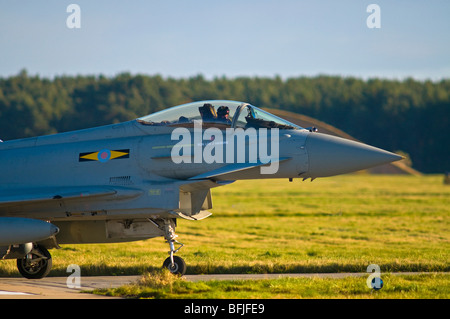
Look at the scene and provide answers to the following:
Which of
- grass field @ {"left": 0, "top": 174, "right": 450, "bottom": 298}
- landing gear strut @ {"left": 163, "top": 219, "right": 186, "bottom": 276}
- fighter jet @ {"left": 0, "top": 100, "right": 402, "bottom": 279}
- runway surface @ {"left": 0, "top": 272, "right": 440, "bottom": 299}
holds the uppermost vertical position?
fighter jet @ {"left": 0, "top": 100, "right": 402, "bottom": 279}

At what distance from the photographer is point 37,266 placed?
12.8 metres

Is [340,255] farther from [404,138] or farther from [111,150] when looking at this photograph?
[404,138]

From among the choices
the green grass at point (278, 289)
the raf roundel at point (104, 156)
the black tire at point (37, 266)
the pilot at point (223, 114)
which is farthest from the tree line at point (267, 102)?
the green grass at point (278, 289)

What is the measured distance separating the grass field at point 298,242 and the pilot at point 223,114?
3.56 metres

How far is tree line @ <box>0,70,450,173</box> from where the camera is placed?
A: 74.8 meters

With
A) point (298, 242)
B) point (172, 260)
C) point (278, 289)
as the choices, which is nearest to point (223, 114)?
point (172, 260)

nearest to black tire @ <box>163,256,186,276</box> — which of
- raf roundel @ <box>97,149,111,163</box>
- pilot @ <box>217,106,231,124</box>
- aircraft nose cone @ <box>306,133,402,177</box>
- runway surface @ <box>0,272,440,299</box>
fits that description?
runway surface @ <box>0,272,440,299</box>

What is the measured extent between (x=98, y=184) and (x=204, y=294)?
10.9ft

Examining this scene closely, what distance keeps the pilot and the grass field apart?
11.7 feet

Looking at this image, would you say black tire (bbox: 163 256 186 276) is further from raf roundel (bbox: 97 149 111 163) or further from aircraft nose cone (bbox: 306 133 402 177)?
aircraft nose cone (bbox: 306 133 402 177)

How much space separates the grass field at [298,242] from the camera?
13.8 meters

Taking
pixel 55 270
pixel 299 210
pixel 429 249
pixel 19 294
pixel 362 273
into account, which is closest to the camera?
pixel 19 294

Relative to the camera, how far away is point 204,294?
388 inches
